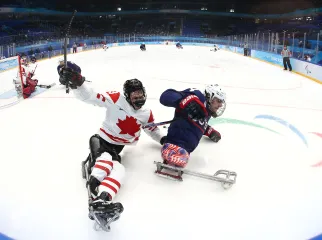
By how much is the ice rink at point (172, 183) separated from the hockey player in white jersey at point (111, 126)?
0.72ft

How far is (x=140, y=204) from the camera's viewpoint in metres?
2.09

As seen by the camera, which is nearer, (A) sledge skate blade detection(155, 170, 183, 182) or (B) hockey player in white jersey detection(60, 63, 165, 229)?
(B) hockey player in white jersey detection(60, 63, 165, 229)

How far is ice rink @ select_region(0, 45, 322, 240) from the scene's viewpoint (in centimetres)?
185

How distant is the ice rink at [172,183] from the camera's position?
1.85 meters

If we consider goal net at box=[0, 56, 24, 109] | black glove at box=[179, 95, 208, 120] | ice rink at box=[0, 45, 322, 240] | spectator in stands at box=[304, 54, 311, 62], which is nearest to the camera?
ice rink at box=[0, 45, 322, 240]

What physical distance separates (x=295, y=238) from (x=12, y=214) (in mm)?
1783

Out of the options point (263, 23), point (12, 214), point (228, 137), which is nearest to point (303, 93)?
point (228, 137)

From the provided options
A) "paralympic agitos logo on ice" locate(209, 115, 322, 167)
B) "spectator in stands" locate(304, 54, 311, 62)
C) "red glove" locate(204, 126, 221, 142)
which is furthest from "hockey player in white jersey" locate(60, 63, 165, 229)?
"spectator in stands" locate(304, 54, 311, 62)

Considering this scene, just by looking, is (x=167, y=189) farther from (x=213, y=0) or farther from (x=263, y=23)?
(x=213, y=0)

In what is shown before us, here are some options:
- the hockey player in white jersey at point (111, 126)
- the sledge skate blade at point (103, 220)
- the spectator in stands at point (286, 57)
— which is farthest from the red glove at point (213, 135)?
the spectator in stands at point (286, 57)

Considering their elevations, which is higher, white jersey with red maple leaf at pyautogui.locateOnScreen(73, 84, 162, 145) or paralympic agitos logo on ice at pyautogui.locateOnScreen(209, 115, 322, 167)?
white jersey with red maple leaf at pyautogui.locateOnScreen(73, 84, 162, 145)

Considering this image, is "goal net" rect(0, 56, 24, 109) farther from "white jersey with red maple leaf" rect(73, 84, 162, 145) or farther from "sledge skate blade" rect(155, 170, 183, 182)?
"sledge skate blade" rect(155, 170, 183, 182)

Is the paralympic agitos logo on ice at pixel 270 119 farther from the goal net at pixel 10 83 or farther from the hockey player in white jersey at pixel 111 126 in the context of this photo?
the goal net at pixel 10 83

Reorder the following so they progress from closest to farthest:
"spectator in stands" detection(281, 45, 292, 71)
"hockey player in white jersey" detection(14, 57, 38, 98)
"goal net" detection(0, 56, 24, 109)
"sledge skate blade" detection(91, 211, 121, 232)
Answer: "sledge skate blade" detection(91, 211, 121, 232), "goal net" detection(0, 56, 24, 109), "hockey player in white jersey" detection(14, 57, 38, 98), "spectator in stands" detection(281, 45, 292, 71)
